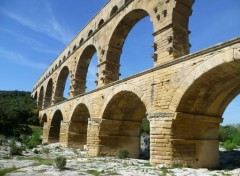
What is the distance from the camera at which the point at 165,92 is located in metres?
9.09

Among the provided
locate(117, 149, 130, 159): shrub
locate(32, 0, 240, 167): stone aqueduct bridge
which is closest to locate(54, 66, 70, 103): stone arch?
locate(32, 0, 240, 167): stone aqueduct bridge

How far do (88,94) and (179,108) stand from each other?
7.73 meters

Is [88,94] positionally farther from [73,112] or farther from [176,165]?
[176,165]

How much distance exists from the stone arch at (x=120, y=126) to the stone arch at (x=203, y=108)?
163 inches

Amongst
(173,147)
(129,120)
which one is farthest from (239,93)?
(129,120)

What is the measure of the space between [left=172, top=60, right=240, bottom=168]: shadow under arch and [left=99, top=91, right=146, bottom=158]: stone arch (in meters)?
4.13

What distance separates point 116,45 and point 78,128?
642 cm

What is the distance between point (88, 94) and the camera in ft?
50.1

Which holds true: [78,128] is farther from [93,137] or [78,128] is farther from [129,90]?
[129,90]

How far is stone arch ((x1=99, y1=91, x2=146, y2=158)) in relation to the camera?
13055mm

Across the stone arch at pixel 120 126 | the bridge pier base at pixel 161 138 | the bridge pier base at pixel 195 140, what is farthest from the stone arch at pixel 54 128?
the bridge pier base at pixel 195 140

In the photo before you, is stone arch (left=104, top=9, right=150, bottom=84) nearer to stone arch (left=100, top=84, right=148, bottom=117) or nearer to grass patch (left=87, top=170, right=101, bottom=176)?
stone arch (left=100, top=84, right=148, bottom=117)

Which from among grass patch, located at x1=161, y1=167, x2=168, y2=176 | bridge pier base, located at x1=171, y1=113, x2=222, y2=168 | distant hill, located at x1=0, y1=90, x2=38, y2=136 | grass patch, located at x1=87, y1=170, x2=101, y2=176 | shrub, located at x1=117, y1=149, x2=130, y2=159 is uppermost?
distant hill, located at x1=0, y1=90, x2=38, y2=136

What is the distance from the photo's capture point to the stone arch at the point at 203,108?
7.89 meters
